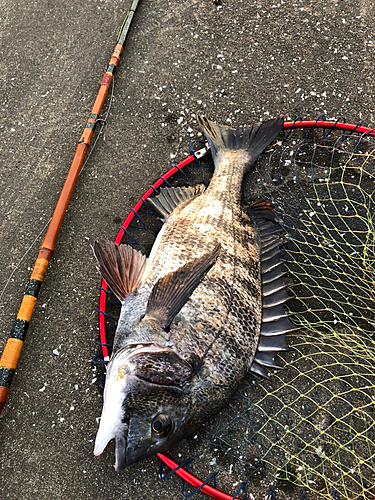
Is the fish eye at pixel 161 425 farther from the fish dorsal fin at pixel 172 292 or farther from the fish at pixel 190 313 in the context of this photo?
the fish dorsal fin at pixel 172 292

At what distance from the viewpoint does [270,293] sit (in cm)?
248

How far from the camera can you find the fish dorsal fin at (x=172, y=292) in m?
2.05

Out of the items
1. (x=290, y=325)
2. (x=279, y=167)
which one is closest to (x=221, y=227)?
(x=290, y=325)

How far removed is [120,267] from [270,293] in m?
1.10

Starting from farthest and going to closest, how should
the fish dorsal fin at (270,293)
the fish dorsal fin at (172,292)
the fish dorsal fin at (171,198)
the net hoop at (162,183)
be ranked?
the fish dorsal fin at (171,198) → the fish dorsal fin at (270,293) → the net hoop at (162,183) → the fish dorsal fin at (172,292)

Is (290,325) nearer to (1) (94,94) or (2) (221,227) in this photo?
(2) (221,227)

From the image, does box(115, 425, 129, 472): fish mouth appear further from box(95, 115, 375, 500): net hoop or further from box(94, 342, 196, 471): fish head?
box(95, 115, 375, 500): net hoop

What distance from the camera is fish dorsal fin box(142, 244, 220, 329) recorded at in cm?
205

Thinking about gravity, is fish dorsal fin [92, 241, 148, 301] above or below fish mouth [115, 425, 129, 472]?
above

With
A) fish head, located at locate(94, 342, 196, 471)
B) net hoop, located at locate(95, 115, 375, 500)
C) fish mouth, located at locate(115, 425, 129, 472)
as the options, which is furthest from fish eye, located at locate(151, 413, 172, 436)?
net hoop, located at locate(95, 115, 375, 500)

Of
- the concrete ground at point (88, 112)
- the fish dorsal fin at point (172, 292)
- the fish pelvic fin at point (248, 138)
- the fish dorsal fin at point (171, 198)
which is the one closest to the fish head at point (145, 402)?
the fish dorsal fin at point (172, 292)

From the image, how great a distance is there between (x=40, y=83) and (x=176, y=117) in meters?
1.56

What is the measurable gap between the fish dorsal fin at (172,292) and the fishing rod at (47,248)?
1.17 metres

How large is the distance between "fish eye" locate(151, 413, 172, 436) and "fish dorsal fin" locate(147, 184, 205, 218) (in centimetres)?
151
